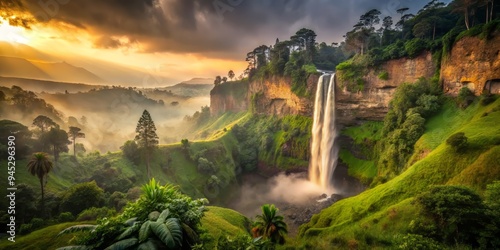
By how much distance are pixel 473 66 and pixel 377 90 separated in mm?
18639

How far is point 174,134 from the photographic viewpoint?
480 ft

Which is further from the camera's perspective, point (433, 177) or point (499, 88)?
point (499, 88)

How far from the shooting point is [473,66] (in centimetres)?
3653

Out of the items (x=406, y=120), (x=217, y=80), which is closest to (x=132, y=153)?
(x=406, y=120)

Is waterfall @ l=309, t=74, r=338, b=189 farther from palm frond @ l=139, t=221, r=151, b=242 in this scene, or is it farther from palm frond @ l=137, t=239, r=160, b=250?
palm frond @ l=137, t=239, r=160, b=250

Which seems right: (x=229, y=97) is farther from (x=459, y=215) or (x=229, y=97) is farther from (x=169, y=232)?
(x=169, y=232)

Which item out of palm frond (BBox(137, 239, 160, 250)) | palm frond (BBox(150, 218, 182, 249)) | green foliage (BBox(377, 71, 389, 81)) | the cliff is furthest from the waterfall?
palm frond (BBox(137, 239, 160, 250))

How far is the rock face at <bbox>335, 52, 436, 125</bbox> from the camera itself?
46.2m

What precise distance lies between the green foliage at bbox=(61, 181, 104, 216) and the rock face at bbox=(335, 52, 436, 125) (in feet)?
185

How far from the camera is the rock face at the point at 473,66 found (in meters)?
33.8

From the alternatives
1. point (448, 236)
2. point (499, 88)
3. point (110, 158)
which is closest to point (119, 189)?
point (110, 158)

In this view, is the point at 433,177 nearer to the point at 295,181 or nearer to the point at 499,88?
the point at 499,88

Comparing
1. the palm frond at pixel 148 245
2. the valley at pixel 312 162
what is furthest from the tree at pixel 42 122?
the palm frond at pixel 148 245

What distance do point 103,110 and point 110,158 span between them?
14899 centimetres
